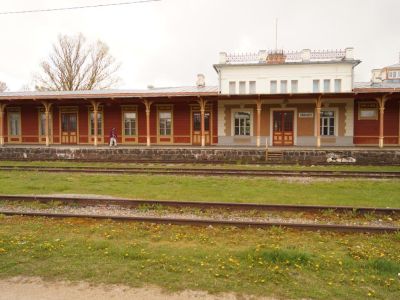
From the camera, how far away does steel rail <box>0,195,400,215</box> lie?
282 inches

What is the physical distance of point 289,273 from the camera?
13.6 feet

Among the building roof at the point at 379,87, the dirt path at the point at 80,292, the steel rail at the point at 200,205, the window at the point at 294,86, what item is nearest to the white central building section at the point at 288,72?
the window at the point at 294,86

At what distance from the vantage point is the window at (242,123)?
23344 millimetres

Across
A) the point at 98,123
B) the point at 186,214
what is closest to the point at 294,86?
the point at 98,123

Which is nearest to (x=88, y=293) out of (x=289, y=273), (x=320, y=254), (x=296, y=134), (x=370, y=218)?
(x=289, y=273)

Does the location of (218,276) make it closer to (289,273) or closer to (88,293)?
(289,273)

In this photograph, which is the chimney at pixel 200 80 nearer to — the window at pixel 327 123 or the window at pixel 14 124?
the window at pixel 327 123

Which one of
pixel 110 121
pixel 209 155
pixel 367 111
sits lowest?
pixel 209 155

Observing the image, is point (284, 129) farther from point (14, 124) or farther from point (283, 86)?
point (14, 124)

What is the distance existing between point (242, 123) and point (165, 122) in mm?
5676

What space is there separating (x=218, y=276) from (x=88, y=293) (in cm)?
153

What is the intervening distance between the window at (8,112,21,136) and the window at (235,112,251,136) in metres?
17.2

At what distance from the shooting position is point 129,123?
24.7 m

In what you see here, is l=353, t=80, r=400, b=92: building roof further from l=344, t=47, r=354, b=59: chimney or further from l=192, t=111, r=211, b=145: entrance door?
l=192, t=111, r=211, b=145: entrance door
